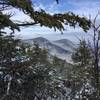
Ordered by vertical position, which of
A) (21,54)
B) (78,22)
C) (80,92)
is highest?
(78,22)

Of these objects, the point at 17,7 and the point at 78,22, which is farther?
the point at 78,22

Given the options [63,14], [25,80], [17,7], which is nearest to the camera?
[17,7]

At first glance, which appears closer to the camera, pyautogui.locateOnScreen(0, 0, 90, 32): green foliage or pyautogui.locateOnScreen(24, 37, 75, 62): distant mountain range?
pyautogui.locateOnScreen(0, 0, 90, 32): green foliage

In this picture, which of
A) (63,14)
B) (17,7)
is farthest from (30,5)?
(63,14)

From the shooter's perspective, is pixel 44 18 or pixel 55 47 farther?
pixel 55 47

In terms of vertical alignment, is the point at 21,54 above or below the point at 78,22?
below

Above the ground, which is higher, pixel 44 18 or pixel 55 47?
pixel 44 18

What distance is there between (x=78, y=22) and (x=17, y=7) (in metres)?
2.23

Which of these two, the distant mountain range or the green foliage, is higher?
the green foliage

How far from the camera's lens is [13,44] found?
21.6 metres

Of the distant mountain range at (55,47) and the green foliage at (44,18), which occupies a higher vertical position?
the green foliage at (44,18)

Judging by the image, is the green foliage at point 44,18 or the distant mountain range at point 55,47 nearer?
the green foliage at point 44,18

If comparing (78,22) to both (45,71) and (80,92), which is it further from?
(80,92)

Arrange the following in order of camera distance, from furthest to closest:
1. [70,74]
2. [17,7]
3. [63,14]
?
[70,74]
[63,14]
[17,7]
